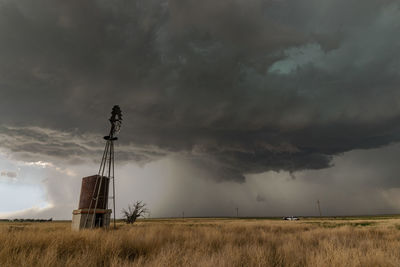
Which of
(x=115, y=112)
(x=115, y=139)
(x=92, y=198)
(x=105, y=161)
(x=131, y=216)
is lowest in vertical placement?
(x=131, y=216)

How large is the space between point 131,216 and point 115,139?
2734cm

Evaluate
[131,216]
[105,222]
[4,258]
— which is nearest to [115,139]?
[105,222]

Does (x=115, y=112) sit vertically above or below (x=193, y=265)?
above

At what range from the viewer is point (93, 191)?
18.3 m

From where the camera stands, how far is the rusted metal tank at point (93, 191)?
18.3m

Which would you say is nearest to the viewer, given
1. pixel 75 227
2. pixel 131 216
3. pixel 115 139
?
pixel 75 227

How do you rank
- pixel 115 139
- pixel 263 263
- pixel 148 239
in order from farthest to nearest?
1. pixel 115 139
2. pixel 148 239
3. pixel 263 263

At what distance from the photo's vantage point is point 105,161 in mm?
19766

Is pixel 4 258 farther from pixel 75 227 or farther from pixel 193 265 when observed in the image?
pixel 75 227

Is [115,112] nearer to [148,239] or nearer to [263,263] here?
[148,239]

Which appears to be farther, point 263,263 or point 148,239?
point 148,239

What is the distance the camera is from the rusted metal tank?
60.0 feet

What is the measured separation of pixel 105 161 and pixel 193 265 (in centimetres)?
1712

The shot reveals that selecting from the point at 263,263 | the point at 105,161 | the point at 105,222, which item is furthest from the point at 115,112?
the point at 263,263
